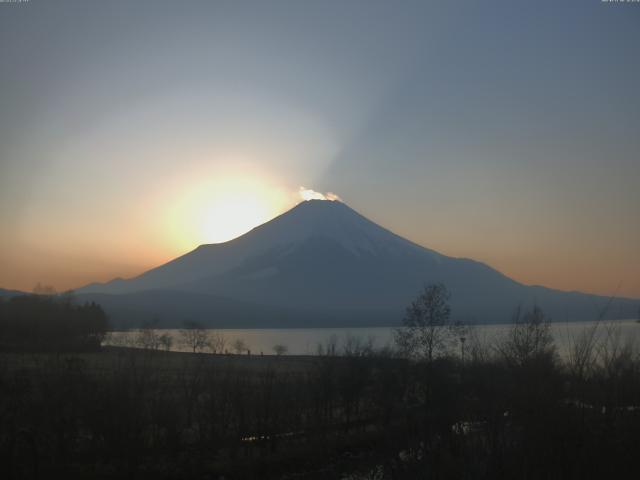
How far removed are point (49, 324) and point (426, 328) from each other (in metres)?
28.7

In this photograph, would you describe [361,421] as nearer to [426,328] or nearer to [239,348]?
[426,328]

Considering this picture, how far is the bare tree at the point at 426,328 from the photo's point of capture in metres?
24.3

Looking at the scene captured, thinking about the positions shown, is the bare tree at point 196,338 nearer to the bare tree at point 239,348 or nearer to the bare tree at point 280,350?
the bare tree at point 239,348

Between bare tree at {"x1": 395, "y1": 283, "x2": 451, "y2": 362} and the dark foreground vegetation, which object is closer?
the dark foreground vegetation

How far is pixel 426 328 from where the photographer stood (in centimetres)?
2525

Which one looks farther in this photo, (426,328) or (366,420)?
(426,328)

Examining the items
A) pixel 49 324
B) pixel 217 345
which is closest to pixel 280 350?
pixel 217 345

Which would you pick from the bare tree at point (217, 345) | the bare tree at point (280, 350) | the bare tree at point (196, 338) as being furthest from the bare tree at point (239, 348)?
the bare tree at point (280, 350)

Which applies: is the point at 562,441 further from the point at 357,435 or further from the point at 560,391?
the point at 357,435

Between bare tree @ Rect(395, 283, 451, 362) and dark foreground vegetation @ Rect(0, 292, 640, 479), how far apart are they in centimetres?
12

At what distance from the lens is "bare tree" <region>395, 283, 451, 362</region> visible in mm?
24344

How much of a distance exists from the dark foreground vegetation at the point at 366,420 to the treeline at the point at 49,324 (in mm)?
20019

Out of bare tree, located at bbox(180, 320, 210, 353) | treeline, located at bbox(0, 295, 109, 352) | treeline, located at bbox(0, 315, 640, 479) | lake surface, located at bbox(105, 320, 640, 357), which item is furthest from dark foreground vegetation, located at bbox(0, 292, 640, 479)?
bare tree, located at bbox(180, 320, 210, 353)

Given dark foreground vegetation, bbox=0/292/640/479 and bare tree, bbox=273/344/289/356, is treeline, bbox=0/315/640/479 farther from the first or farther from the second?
bare tree, bbox=273/344/289/356
